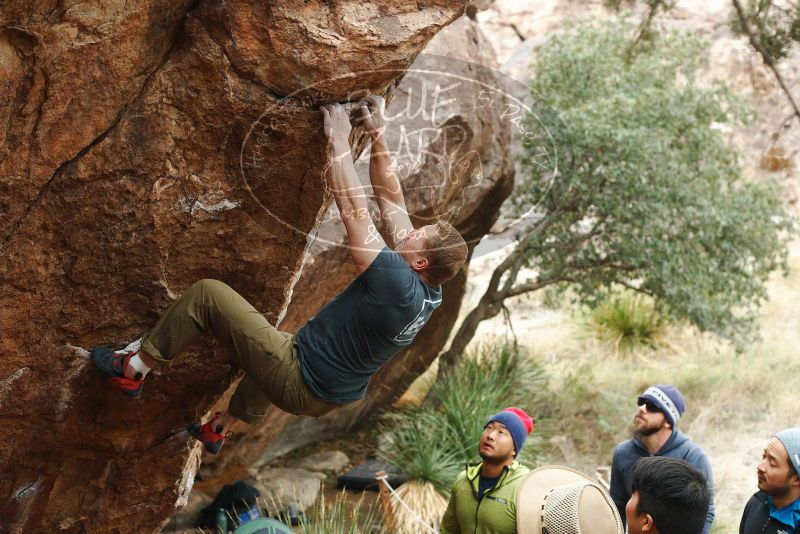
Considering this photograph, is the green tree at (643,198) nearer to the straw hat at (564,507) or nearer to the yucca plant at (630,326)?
the yucca plant at (630,326)

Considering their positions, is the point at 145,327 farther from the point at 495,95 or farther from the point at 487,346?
the point at 487,346

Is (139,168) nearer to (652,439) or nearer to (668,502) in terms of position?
(668,502)

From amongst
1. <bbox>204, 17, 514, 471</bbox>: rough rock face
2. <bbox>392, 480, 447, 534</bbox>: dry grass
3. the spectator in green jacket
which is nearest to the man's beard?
the spectator in green jacket

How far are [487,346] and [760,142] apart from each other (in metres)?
12.6

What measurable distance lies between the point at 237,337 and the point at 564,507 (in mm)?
1686

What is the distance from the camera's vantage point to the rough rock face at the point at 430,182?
529 centimetres

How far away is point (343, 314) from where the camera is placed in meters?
4.20

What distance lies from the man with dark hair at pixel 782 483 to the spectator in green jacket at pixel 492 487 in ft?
4.05

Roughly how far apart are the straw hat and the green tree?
439 centimetres

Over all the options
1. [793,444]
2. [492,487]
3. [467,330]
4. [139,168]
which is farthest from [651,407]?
[467,330]

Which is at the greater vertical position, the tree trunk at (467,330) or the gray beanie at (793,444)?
the gray beanie at (793,444)

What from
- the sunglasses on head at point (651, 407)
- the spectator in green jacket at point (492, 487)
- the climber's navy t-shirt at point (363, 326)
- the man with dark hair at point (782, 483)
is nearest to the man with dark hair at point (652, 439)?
the sunglasses on head at point (651, 407)

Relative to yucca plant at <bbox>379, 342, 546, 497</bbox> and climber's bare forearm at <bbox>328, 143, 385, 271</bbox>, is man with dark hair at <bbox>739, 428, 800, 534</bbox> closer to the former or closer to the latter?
climber's bare forearm at <bbox>328, 143, 385, 271</bbox>

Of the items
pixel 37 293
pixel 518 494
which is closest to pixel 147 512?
pixel 37 293
